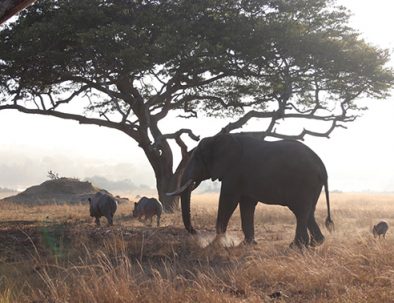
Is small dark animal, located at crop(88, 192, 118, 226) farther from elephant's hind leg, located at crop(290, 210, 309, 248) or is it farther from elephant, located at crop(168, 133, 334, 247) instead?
elephant's hind leg, located at crop(290, 210, 309, 248)

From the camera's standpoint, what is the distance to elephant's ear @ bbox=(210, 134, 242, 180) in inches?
422

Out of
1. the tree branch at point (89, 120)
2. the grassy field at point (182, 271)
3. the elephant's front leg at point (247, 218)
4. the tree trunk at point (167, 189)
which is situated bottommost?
the grassy field at point (182, 271)

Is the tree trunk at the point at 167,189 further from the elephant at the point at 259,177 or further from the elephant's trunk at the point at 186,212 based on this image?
the elephant at the point at 259,177

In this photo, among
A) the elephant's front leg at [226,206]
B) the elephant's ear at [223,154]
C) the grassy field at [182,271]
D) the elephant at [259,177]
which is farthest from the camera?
the elephant's ear at [223,154]

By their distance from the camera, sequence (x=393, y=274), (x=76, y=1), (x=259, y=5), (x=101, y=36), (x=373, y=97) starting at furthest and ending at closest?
1. (x=373, y=97)
2. (x=259, y=5)
3. (x=76, y=1)
4. (x=101, y=36)
5. (x=393, y=274)

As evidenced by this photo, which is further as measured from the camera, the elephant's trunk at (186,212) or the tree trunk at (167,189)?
the tree trunk at (167,189)

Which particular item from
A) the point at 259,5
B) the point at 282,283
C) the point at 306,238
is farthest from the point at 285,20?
the point at 282,283

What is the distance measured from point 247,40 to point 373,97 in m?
6.96

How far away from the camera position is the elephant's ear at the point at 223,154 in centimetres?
1071

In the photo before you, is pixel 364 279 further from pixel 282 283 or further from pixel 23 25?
pixel 23 25

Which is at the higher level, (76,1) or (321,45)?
(76,1)

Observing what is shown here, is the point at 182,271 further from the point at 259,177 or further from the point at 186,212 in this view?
the point at 186,212

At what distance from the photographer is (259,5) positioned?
60.2 ft

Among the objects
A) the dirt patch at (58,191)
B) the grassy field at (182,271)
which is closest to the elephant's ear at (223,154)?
the grassy field at (182,271)
